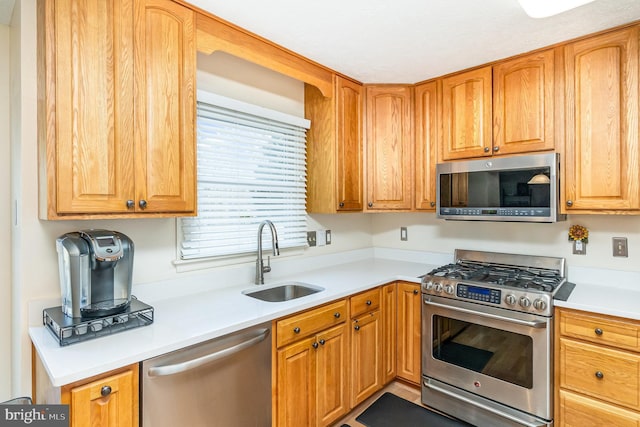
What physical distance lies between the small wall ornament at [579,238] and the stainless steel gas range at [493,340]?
0.13 meters

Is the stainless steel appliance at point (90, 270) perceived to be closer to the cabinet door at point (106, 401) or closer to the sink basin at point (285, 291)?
the cabinet door at point (106, 401)

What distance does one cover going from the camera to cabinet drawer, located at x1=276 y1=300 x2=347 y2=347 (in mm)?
1743

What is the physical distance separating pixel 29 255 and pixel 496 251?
289 centimetres

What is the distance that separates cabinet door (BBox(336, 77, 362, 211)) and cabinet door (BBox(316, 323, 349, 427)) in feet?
3.13

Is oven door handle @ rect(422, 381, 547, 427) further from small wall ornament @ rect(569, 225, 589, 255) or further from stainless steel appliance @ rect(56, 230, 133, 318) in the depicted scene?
stainless steel appliance @ rect(56, 230, 133, 318)

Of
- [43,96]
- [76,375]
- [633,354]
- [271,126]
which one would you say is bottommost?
[633,354]

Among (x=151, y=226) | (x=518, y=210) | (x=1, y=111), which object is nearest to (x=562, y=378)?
(x=518, y=210)

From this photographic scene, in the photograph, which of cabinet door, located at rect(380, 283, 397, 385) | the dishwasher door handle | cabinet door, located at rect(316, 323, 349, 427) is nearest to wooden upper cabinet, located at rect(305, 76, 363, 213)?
cabinet door, located at rect(380, 283, 397, 385)

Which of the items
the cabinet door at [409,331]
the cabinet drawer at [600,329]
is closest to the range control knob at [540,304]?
the cabinet drawer at [600,329]

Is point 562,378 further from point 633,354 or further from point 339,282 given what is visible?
point 339,282

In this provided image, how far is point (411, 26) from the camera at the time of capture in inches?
73.5

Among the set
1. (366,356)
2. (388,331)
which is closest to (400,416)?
(366,356)

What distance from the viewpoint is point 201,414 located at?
1.43m

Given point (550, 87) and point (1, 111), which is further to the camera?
point (550, 87)
